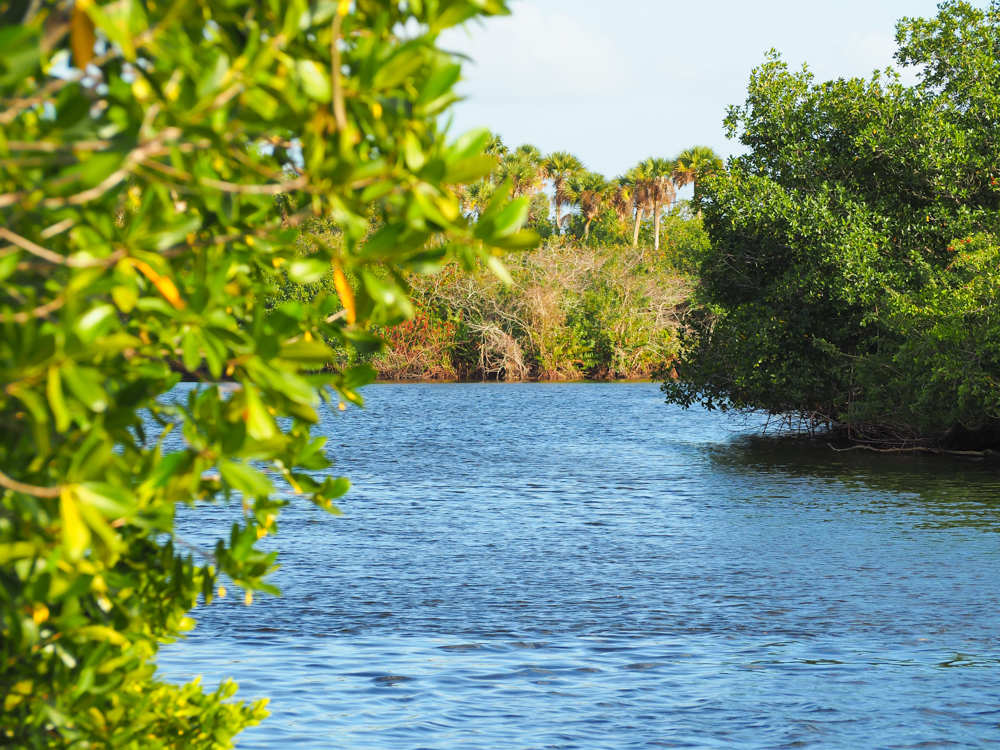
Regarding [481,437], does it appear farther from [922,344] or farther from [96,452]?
[96,452]

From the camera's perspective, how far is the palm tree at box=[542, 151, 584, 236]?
84.9 meters

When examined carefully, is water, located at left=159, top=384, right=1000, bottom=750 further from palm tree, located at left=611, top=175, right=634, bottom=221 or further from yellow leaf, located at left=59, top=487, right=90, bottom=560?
palm tree, located at left=611, top=175, right=634, bottom=221

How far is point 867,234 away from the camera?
25500 millimetres

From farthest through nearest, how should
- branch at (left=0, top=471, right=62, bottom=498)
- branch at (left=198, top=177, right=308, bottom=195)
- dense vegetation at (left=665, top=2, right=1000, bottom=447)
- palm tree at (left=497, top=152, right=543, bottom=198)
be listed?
palm tree at (left=497, top=152, right=543, bottom=198) → dense vegetation at (left=665, top=2, right=1000, bottom=447) → branch at (left=198, top=177, right=308, bottom=195) → branch at (left=0, top=471, right=62, bottom=498)

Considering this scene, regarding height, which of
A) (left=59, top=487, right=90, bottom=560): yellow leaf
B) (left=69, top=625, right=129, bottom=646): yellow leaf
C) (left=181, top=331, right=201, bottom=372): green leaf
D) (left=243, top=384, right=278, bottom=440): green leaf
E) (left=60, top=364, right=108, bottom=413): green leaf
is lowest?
(left=69, top=625, right=129, bottom=646): yellow leaf

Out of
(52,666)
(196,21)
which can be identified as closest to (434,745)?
(52,666)

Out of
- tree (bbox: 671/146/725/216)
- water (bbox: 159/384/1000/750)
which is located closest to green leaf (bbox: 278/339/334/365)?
water (bbox: 159/384/1000/750)

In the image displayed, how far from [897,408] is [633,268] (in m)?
52.2

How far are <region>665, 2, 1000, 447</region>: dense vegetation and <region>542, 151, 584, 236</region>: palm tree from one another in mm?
56560

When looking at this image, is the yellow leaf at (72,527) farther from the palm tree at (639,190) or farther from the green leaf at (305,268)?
the palm tree at (639,190)

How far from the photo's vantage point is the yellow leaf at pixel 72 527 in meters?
2.26

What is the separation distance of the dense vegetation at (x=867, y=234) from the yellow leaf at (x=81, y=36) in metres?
22.1

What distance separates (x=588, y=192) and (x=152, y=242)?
3317 inches

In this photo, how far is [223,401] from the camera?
296 centimetres
